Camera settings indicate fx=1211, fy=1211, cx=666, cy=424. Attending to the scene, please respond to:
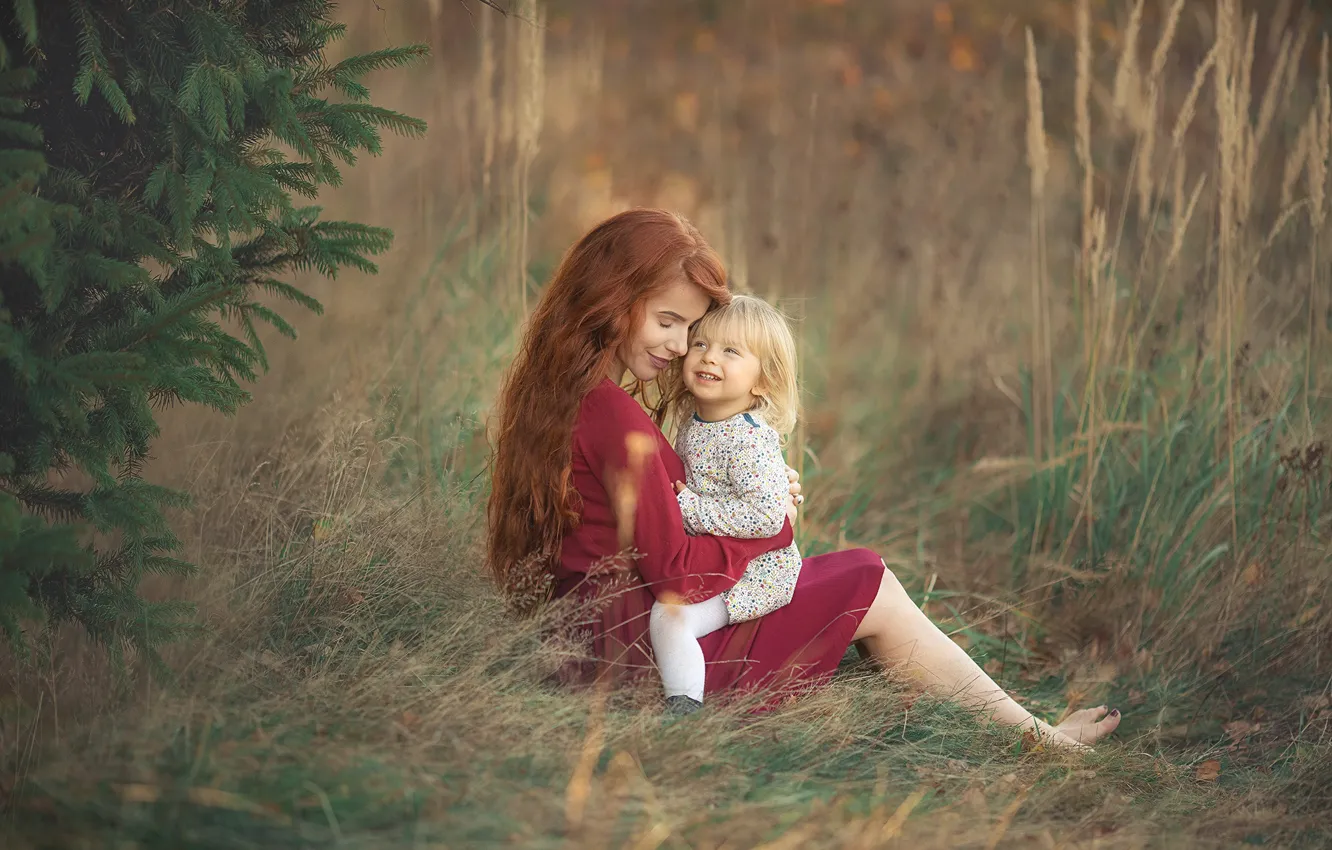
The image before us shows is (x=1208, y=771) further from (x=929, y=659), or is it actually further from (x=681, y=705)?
(x=681, y=705)

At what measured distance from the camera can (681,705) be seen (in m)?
2.31

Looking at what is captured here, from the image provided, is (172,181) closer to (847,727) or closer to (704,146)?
(847,727)

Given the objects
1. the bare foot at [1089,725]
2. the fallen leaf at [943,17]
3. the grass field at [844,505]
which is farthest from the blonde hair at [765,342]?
the fallen leaf at [943,17]

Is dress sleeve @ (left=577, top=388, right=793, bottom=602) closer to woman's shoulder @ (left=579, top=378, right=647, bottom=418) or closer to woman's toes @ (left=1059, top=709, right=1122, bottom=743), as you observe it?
woman's shoulder @ (left=579, top=378, right=647, bottom=418)

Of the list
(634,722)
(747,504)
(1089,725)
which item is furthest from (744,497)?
(1089,725)

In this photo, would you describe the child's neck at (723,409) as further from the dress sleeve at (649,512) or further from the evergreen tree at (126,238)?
the evergreen tree at (126,238)

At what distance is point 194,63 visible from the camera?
2139mm

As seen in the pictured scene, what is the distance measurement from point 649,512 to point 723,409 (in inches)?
13.5

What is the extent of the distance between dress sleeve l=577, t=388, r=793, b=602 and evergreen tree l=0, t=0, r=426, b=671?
70 centimetres

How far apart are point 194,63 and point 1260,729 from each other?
2.74 metres

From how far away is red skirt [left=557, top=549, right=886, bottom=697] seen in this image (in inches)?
97.1

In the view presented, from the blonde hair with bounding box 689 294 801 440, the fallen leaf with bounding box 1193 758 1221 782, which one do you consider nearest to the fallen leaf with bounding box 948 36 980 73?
the blonde hair with bounding box 689 294 801 440

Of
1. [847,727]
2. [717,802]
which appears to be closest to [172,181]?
[717,802]

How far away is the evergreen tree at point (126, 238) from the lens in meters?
2.02
